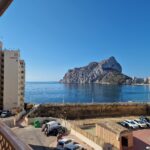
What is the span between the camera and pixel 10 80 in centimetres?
3631

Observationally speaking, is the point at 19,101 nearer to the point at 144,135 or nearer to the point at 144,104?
the point at 144,104

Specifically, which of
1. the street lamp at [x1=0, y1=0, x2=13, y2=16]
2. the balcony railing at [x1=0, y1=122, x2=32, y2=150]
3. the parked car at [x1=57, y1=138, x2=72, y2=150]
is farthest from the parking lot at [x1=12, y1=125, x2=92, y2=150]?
the street lamp at [x1=0, y1=0, x2=13, y2=16]

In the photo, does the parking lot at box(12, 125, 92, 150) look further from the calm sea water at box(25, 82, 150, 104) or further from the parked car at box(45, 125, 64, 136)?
the calm sea water at box(25, 82, 150, 104)

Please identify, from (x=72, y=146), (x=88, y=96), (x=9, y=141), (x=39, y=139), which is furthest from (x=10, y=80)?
(x=88, y=96)

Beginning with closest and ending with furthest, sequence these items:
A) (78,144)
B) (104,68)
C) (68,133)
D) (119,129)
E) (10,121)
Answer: (78,144) → (119,129) → (68,133) → (10,121) → (104,68)

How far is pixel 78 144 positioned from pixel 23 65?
93.0 feet

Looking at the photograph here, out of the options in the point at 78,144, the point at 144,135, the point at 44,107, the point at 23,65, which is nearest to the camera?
the point at 78,144

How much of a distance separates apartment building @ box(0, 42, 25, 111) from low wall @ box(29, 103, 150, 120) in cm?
605

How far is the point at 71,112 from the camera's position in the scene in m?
32.3

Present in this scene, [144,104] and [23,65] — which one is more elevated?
[23,65]

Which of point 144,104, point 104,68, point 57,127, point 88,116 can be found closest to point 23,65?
point 88,116

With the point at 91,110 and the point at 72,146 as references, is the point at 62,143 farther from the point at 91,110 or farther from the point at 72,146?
the point at 91,110

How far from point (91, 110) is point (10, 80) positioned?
1237 cm

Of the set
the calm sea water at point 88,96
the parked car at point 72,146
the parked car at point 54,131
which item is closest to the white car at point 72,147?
the parked car at point 72,146
